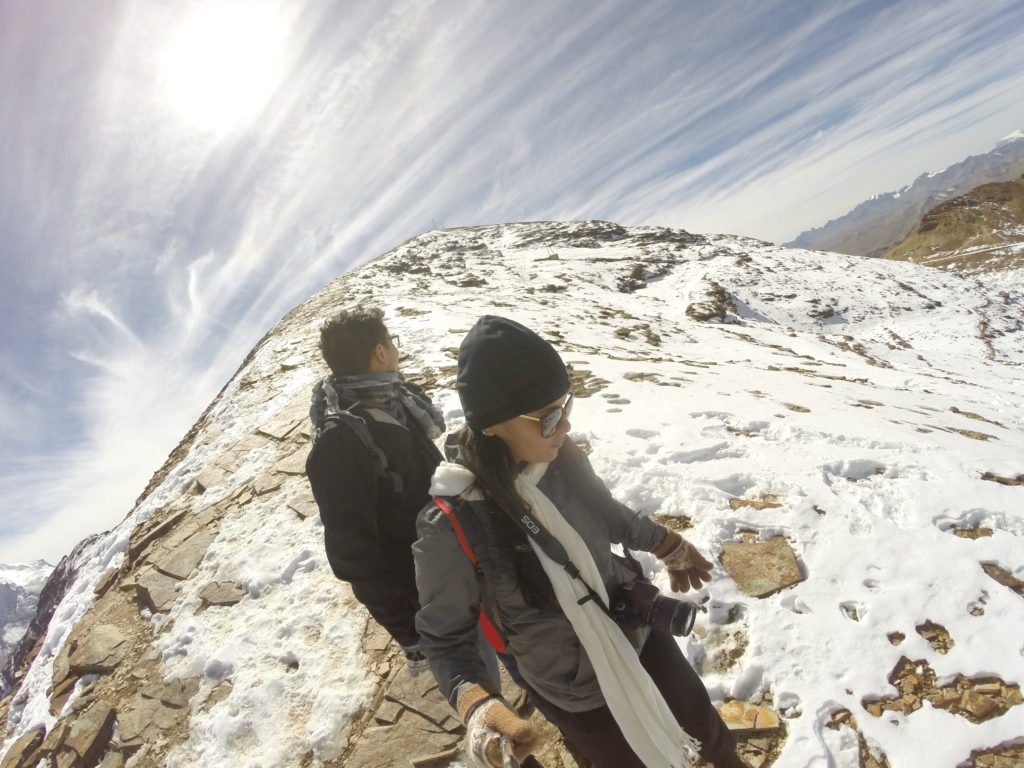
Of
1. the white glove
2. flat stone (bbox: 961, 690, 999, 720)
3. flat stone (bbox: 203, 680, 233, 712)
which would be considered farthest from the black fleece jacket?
flat stone (bbox: 961, 690, 999, 720)

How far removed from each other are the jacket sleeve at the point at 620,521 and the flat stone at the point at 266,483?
623 centimetres

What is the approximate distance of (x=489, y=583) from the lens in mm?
2076

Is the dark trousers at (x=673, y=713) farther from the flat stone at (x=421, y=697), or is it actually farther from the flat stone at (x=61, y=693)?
the flat stone at (x=61, y=693)

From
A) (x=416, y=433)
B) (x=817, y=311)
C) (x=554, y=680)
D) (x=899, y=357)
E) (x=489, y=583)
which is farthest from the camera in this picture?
(x=817, y=311)

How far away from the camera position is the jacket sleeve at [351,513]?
2746 millimetres

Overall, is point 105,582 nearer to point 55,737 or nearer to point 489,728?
point 55,737

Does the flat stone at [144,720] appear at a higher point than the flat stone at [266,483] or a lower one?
lower

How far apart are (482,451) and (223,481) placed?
7852 millimetres

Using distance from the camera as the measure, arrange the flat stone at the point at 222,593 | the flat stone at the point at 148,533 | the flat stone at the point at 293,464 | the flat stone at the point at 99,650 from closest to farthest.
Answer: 1. the flat stone at the point at 99,650
2. the flat stone at the point at 222,593
3. the flat stone at the point at 148,533
4. the flat stone at the point at 293,464

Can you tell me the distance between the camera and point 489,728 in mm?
1696

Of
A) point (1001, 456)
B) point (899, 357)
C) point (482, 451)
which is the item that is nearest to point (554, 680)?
point (482, 451)

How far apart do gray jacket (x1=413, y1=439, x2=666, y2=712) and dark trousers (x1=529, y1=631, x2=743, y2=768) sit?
105mm

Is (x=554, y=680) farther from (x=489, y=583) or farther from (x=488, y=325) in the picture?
(x=488, y=325)

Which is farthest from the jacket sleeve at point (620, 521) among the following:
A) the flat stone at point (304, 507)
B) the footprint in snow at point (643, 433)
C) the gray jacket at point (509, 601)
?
the flat stone at point (304, 507)
